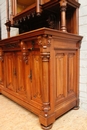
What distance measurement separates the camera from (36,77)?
139 centimetres

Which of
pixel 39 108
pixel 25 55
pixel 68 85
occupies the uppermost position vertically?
pixel 25 55

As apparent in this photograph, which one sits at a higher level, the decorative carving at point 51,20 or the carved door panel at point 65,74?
the decorative carving at point 51,20

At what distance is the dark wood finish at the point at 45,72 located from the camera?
4.00ft

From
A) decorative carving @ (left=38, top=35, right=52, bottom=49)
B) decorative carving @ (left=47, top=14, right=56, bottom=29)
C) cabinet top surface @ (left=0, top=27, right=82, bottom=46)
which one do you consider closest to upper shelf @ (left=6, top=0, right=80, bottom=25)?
decorative carving @ (left=47, top=14, right=56, bottom=29)

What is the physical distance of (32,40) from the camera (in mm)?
1334

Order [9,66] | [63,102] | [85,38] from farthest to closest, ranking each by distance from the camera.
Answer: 1. [9,66]
2. [85,38]
3. [63,102]

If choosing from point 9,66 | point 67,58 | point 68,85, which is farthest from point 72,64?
point 9,66

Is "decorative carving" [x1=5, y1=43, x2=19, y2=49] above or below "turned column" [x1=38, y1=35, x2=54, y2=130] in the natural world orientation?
above

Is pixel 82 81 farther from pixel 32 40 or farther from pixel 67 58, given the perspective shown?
pixel 32 40

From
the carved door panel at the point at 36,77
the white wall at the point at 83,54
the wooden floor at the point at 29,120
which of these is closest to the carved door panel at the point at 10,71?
the wooden floor at the point at 29,120

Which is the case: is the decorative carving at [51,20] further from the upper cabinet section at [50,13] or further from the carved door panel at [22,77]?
the carved door panel at [22,77]

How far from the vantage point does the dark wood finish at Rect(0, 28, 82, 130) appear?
1.22 m

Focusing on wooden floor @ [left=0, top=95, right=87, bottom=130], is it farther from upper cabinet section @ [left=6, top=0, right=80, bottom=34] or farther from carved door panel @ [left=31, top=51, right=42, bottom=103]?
upper cabinet section @ [left=6, top=0, right=80, bottom=34]

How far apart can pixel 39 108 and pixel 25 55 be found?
613 millimetres
